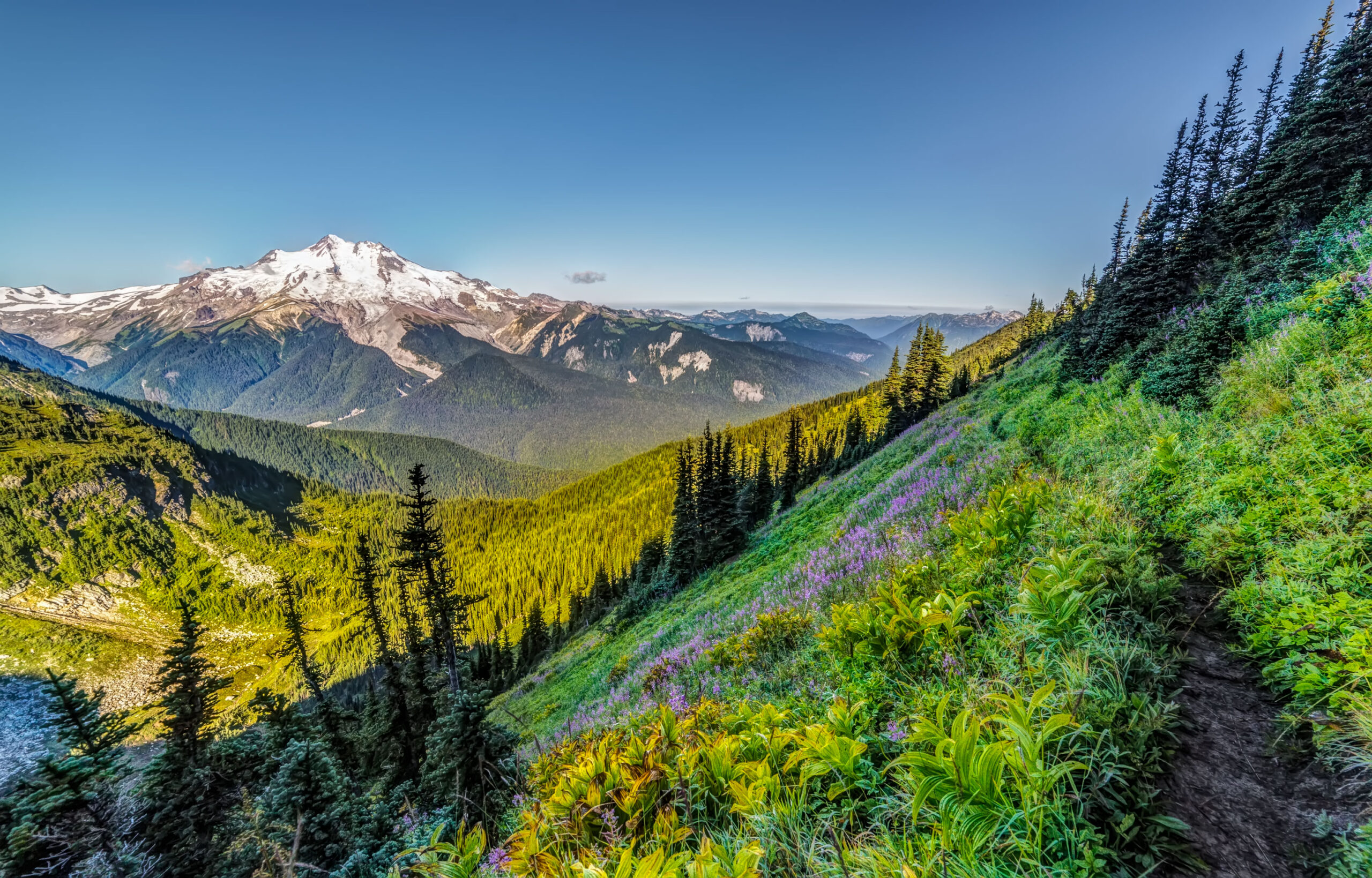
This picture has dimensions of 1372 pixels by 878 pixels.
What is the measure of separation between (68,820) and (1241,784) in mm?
11592

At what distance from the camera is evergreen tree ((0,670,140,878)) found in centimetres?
545

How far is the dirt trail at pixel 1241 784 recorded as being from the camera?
182cm

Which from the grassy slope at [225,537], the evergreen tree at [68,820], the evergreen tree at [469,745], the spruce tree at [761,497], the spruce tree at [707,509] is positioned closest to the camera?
the evergreen tree at [68,820]

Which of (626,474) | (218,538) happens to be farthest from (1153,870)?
(218,538)

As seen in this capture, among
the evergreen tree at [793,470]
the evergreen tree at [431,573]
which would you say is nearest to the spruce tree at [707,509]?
the evergreen tree at [431,573]

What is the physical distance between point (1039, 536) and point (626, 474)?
135836mm

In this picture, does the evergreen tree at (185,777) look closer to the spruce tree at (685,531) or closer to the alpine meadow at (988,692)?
the alpine meadow at (988,692)

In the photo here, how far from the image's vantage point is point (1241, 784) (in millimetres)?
2064

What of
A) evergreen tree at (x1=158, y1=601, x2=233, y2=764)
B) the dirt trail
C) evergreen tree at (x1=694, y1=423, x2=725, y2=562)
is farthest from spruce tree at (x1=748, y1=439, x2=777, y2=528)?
the dirt trail

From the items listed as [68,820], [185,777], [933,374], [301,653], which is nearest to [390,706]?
[301,653]

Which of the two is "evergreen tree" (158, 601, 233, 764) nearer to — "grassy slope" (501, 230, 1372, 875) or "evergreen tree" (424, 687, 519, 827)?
"evergreen tree" (424, 687, 519, 827)

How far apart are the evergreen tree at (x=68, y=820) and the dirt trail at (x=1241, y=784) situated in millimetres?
8978

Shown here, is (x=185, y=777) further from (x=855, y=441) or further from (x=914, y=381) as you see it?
(x=855, y=441)

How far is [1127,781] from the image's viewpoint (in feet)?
6.84
